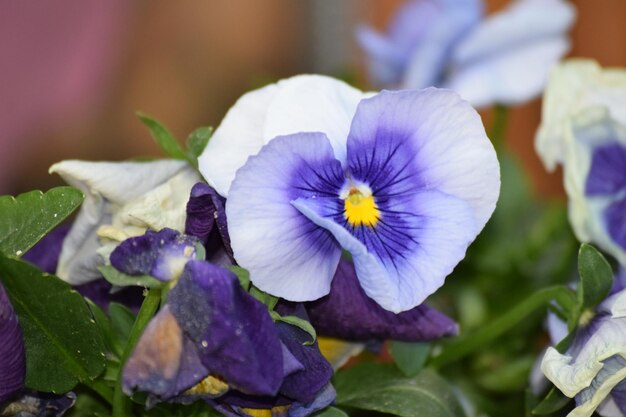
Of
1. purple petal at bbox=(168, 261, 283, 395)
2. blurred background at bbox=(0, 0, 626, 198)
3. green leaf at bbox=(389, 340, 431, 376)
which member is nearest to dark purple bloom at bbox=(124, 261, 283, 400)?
purple petal at bbox=(168, 261, 283, 395)

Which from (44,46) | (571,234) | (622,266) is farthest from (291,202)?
(44,46)

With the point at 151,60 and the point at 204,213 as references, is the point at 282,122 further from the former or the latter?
the point at 151,60

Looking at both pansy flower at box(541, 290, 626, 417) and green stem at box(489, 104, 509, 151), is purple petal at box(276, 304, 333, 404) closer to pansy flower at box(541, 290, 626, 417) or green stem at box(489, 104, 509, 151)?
pansy flower at box(541, 290, 626, 417)

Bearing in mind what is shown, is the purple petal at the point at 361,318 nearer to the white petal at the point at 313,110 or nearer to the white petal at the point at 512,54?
the white petal at the point at 313,110

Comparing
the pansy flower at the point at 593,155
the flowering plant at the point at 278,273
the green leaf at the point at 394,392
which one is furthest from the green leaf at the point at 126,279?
the pansy flower at the point at 593,155

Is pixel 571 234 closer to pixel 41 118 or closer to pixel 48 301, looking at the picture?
pixel 48 301

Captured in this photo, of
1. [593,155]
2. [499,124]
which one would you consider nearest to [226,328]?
[593,155]

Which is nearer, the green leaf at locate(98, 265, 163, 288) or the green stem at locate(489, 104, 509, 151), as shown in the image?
the green leaf at locate(98, 265, 163, 288)
